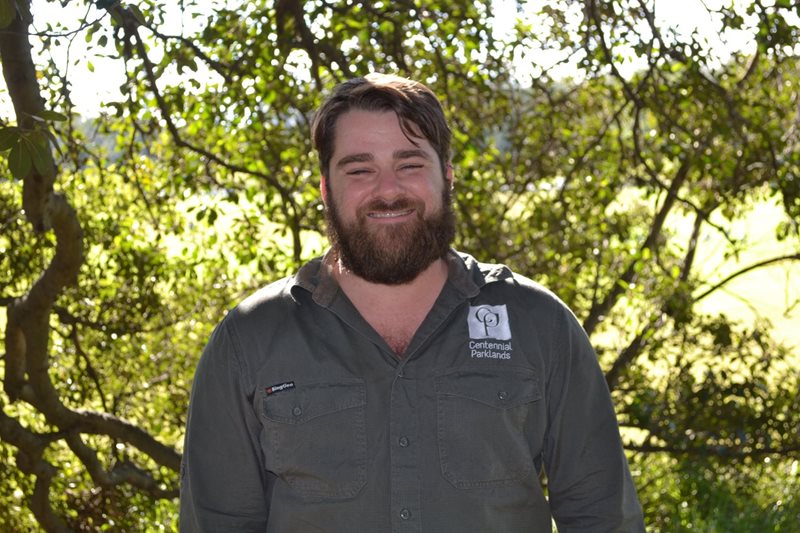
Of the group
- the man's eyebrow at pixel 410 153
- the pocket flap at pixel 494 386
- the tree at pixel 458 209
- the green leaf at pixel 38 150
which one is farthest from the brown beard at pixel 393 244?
the tree at pixel 458 209

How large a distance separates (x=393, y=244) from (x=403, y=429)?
44 cm

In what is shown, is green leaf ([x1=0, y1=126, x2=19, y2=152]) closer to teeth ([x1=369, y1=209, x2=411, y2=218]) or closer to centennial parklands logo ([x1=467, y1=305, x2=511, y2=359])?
teeth ([x1=369, y1=209, x2=411, y2=218])

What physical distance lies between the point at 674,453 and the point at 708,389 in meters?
0.43

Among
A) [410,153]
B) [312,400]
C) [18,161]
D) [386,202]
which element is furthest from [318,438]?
[18,161]

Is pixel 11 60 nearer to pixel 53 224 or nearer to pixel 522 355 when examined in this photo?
pixel 53 224

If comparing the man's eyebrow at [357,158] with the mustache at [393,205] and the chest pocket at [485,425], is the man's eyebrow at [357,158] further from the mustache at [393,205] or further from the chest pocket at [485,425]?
the chest pocket at [485,425]

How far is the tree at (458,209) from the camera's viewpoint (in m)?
5.65

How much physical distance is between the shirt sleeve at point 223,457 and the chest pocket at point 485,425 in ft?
1.40

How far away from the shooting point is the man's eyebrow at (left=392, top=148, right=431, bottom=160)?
2.66 meters

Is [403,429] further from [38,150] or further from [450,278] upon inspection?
[38,150]

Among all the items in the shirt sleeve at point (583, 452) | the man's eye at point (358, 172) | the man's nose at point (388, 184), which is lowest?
the shirt sleeve at point (583, 452)

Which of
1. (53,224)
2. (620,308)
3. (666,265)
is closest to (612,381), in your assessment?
(620,308)

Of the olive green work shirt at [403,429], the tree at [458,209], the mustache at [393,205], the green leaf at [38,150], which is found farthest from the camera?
the tree at [458,209]

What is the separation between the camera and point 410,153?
2668mm
